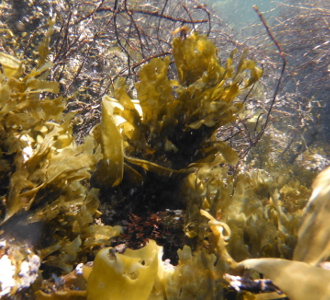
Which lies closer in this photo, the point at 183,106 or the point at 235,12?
the point at 183,106

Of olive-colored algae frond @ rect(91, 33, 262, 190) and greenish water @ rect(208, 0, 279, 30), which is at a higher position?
greenish water @ rect(208, 0, 279, 30)

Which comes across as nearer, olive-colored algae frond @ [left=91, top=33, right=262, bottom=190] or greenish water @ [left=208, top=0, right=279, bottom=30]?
olive-colored algae frond @ [left=91, top=33, right=262, bottom=190]

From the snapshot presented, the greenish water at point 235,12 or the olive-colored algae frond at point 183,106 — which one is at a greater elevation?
the greenish water at point 235,12

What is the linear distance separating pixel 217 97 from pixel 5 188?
3.96ft

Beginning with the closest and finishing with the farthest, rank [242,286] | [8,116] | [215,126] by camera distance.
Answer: [242,286] < [8,116] < [215,126]

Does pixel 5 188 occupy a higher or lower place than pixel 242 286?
higher

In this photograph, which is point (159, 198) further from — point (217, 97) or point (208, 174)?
point (217, 97)

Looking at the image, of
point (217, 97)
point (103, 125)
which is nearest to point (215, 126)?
point (217, 97)

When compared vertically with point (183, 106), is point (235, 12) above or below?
above

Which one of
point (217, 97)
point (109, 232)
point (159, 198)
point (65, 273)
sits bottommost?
point (65, 273)

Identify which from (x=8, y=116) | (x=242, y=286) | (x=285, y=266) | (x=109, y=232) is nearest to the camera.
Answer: (x=285, y=266)

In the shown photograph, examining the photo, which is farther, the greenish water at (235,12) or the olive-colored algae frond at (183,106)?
the greenish water at (235,12)

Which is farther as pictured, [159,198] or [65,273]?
[159,198]

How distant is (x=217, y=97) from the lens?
145 centimetres
